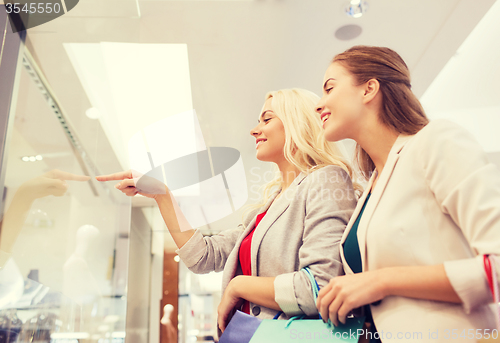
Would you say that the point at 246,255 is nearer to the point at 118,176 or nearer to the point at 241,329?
the point at 241,329

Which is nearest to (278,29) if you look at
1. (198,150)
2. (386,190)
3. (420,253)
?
(198,150)

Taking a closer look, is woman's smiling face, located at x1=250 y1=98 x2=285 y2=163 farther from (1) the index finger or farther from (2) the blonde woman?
(1) the index finger

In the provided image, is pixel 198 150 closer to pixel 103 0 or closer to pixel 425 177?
pixel 103 0

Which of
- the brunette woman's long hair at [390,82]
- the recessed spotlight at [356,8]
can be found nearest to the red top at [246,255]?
the brunette woman's long hair at [390,82]

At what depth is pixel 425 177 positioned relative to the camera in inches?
24.2

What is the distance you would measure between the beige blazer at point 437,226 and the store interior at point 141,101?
3.02 feet

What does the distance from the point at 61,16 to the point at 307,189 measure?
1.15m

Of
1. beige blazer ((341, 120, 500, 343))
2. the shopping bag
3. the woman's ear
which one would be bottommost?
the shopping bag

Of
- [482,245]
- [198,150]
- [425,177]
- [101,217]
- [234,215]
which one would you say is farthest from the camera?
[234,215]

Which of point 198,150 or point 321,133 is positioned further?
point 198,150

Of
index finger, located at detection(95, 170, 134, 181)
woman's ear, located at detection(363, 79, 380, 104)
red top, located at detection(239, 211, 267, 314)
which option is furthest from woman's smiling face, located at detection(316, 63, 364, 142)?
index finger, located at detection(95, 170, 134, 181)

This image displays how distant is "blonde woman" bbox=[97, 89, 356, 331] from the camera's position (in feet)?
2.40

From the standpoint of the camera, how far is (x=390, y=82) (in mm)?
837

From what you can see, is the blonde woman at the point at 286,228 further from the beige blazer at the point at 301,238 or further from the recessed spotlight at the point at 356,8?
the recessed spotlight at the point at 356,8
